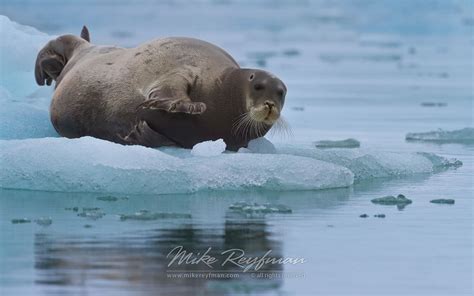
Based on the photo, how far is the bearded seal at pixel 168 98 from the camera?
1055 cm

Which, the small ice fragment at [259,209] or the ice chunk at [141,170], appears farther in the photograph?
the ice chunk at [141,170]

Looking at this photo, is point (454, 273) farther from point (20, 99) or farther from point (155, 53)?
point (20, 99)

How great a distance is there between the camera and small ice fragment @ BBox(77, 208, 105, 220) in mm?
8727

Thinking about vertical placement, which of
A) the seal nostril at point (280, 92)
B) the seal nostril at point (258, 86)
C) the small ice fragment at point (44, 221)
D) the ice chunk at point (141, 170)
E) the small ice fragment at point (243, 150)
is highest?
the seal nostril at point (258, 86)

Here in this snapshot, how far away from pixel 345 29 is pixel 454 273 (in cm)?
2811

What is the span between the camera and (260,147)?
1080cm

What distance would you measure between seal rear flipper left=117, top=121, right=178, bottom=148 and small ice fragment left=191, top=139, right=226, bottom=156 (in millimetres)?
515

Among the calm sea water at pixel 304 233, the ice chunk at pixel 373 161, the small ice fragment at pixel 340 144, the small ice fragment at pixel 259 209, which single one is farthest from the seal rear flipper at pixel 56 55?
the small ice fragment at pixel 259 209

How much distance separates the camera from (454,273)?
7344 mm

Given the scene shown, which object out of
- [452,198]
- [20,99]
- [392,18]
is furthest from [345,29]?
[452,198]

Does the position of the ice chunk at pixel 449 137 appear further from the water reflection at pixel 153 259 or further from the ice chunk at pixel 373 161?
the water reflection at pixel 153 259

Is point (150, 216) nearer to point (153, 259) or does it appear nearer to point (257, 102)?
point (153, 259)

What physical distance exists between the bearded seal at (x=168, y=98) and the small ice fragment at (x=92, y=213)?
1685 mm

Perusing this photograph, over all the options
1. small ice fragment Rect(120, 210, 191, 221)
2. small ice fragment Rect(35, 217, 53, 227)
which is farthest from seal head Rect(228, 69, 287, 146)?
small ice fragment Rect(35, 217, 53, 227)
